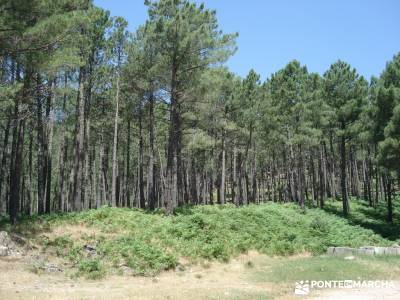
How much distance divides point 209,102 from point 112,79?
24.3 feet

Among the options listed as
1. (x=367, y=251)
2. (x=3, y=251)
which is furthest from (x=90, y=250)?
(x=367, y=251)

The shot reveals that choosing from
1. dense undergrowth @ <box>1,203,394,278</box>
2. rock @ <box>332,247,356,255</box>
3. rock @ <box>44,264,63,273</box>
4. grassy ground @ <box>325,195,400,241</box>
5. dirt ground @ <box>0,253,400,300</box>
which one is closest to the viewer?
dirt ground @ <box>0,253,400,300</box>

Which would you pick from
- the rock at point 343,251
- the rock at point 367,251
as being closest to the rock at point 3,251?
the rock at point 343,251

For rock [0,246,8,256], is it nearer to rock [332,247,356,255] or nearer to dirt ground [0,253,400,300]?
dirt ground [0,253,400,300]

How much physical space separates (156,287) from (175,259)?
3.16m

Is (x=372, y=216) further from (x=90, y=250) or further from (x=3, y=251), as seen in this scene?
(x=3, y=251)

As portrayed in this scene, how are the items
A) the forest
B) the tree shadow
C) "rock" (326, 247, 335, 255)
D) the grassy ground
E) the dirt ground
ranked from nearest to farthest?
1. the dirt ground
2. the forest
3. "rock" (326, 247, 335, 255)
4. the tree shadow
5. the grassy ground

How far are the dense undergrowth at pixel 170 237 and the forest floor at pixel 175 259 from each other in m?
0.04

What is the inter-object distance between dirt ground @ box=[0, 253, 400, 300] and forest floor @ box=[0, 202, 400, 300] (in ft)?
0.09

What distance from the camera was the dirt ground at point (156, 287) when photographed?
11.0m

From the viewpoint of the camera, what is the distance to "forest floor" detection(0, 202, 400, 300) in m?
11.8

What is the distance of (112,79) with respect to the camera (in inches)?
1113

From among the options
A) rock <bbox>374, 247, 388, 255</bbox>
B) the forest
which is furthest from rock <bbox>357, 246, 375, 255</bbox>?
the forest

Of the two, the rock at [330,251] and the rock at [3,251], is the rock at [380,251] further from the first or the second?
the rock at [3,251]
